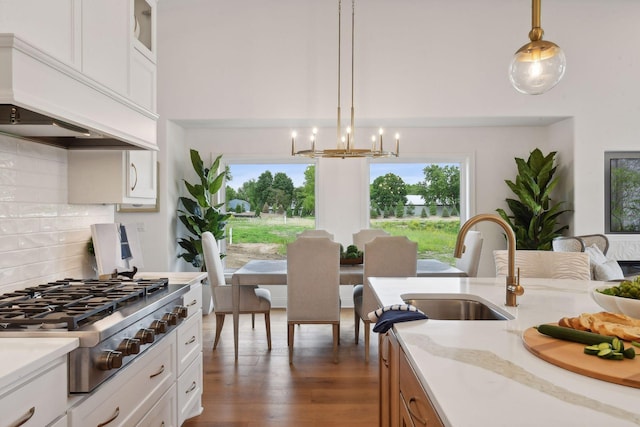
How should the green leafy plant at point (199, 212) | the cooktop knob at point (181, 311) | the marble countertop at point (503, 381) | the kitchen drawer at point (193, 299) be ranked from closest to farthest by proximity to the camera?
the marble countertop at point (503, 381) < the cooktop knob at point (181, 311) < the kitchen drawer at point (193, 299) < the green leafy plant at point (199, 212)

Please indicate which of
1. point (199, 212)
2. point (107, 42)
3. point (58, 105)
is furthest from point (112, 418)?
point (199, 212)

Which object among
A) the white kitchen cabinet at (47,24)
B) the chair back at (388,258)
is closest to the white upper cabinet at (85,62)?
the white kitchen cabinet at (47,24)

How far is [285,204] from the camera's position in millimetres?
5766

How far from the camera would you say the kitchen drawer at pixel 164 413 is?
182 cm

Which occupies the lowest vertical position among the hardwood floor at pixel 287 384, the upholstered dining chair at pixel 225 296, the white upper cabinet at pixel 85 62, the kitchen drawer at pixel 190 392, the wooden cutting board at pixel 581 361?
the hardwood floor at pixel 287 384

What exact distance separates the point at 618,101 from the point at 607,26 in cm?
86

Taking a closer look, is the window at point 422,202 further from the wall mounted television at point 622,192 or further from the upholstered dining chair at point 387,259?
the upholstered dining chair at point 387,259

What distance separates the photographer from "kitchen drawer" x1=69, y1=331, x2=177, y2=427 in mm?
1386

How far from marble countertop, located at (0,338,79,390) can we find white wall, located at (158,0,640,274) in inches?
156

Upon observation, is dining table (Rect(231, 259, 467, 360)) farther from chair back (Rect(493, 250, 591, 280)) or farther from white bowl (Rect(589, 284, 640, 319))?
white bowl (Rect(589, 284, 640, 319))

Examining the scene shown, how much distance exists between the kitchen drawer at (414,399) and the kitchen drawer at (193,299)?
1403 mm

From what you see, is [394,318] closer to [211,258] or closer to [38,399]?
[38,399]

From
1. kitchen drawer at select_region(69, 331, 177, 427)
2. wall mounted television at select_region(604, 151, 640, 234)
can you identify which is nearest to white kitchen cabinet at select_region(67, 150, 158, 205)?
kitchen drawer at select_region(69, 331, 177, 427)

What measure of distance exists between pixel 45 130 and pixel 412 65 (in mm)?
4045
